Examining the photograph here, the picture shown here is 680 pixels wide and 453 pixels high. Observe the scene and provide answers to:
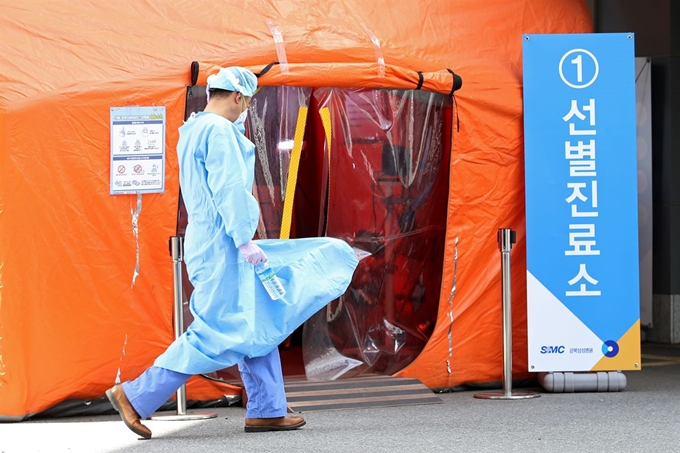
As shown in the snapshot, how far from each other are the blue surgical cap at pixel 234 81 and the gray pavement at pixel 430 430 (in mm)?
1417

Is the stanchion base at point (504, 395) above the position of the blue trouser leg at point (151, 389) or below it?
below

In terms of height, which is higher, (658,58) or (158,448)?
(658,58)

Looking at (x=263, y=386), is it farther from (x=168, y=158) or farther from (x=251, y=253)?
(x=168, y=158)

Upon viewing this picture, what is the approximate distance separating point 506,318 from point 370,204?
0.98m

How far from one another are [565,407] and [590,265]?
87 cm

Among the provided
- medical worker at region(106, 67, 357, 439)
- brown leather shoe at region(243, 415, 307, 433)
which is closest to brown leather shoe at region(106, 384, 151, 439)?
medical worker at region(106, 67, 357, 439)

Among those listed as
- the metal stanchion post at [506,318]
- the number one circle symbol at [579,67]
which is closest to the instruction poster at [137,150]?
the metal stanchion post at [506,318]

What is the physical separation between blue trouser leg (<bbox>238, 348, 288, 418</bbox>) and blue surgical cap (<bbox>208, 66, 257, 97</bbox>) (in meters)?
1.09

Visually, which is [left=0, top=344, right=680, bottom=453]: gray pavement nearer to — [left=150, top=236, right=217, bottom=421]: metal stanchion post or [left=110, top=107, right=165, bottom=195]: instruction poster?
[left=150, top=236, right=217, bottom=421]: metal stanchion post

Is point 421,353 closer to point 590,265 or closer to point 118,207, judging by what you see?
point 590,265

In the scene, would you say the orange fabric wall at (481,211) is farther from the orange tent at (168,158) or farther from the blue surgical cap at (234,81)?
the blue surgical cap at (234,81)

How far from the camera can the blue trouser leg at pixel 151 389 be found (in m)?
4.20

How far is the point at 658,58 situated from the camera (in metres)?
7.77

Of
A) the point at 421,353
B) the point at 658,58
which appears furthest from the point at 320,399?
the point at 658,58
